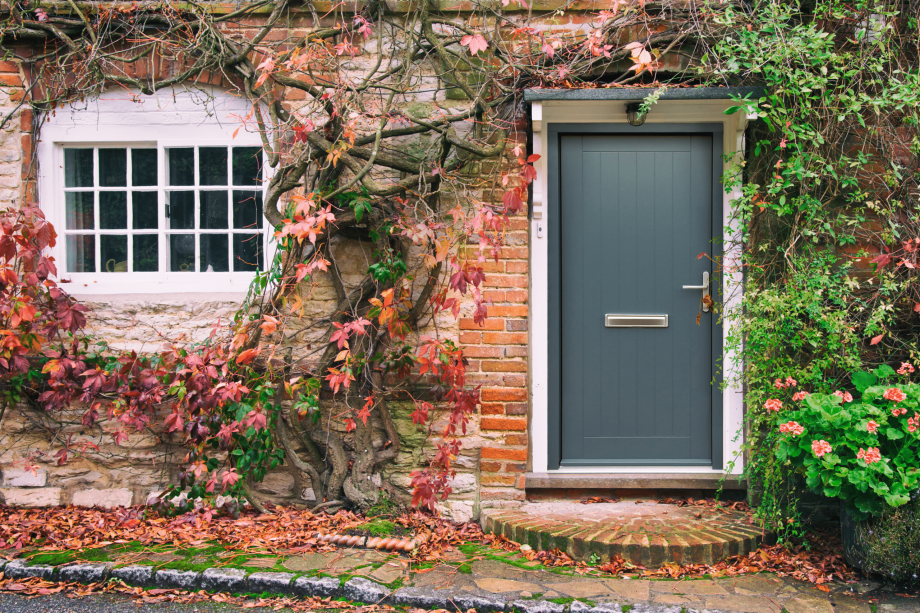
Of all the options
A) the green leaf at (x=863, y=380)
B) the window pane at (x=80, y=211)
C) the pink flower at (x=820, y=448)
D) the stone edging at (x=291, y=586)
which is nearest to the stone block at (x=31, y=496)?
the stone edging at (x=291, y=586)

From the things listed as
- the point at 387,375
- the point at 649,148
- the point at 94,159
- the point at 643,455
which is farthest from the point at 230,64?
the point at 643,455

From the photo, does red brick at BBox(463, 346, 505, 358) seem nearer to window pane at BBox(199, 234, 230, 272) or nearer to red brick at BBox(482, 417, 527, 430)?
red brick at BBox(482, 417, 527, 430)

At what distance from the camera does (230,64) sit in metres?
4.15

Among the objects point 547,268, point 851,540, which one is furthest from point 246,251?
point 851,540

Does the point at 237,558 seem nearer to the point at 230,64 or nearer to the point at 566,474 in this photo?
the point at 566,474

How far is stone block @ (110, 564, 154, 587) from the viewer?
3373 mm

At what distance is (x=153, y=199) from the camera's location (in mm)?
4555

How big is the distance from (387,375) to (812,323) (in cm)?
264

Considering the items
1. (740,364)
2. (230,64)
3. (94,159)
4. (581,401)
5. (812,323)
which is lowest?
(581,401)

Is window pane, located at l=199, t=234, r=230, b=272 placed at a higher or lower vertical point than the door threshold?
higher

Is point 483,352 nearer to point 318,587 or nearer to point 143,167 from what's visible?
point 318,587

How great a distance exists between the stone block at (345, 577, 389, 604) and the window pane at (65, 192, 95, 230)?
10.5ft

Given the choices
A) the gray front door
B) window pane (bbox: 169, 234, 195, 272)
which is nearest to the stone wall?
window pane (bbox: 169, 234, 195, 272)

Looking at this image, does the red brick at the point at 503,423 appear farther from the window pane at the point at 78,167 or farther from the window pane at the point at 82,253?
the window pane at the point at 78,167
